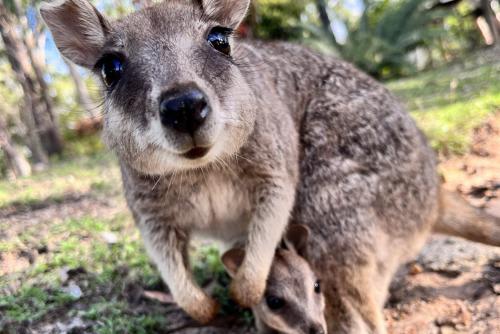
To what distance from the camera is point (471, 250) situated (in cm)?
354

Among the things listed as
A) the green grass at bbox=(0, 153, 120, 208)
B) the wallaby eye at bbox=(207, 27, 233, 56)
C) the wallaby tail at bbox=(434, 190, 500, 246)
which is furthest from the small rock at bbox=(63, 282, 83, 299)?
the wallaby tail at bbox=(434, 190, 500, 246)

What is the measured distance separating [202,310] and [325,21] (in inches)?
660

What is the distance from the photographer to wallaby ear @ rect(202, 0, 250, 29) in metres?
2.68

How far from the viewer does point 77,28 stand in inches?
101

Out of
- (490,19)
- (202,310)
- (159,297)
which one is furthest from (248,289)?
(490,19)

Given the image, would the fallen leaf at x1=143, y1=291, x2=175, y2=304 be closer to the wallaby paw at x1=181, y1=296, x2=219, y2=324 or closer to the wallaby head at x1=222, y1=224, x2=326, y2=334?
the wallaby paw at x1=181, y1=296, x2=219, y2=324

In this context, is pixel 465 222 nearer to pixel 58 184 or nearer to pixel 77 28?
pixel 77 28

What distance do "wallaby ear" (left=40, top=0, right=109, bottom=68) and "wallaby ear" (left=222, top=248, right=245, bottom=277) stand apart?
1521 mm

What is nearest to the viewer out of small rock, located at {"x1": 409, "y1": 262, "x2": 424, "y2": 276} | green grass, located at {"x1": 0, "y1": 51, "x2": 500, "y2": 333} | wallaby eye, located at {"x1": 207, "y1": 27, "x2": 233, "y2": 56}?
wallaby eye, located at {"x1": 207, "y1": 27, "x2": 233, "y2": 56}

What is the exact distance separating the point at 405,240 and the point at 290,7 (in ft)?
52.7

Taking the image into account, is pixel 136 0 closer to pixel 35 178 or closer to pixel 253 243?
pixel 253 243

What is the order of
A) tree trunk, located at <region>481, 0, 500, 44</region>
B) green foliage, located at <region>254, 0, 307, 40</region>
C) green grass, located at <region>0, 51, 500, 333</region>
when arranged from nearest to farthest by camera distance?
1. green grass, located at <region>0, 51, 500, 333</region>
2. tree trunk, located at <region>481, 0, 500, 44</region>
3. green foliage, located at <region>254, 0, 307, 40</region>

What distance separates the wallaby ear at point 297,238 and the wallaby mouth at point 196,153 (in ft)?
3.63

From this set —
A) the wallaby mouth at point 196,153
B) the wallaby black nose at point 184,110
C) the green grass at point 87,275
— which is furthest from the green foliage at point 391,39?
the wallaby black nose at point 184,110
